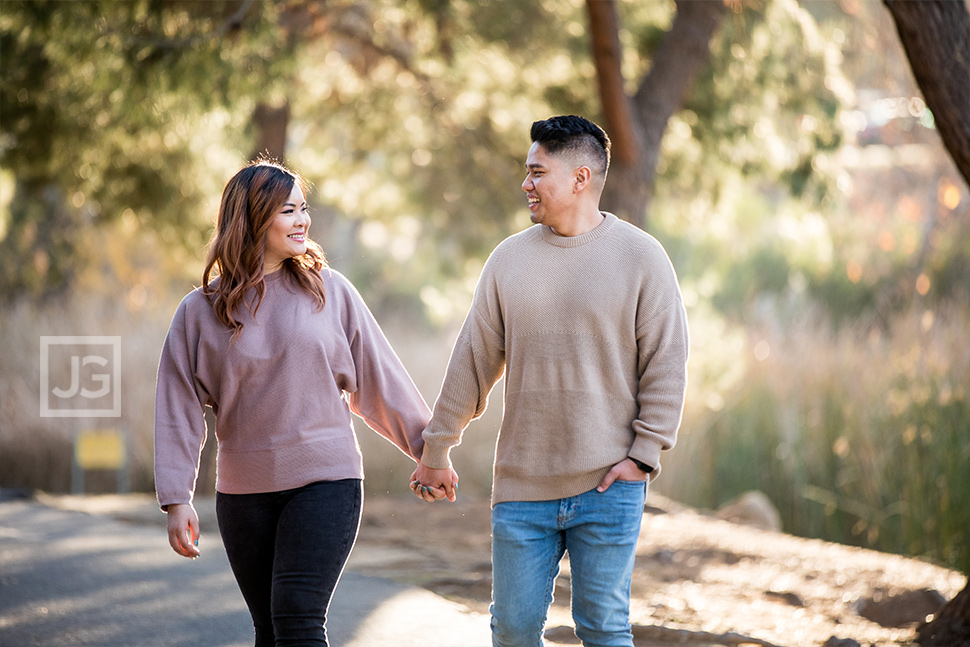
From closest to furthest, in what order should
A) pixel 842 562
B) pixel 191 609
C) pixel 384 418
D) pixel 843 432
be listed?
pixel 384 418, pixel 191 609, pixel 842 562, pixel 843 432

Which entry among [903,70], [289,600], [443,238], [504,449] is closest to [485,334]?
[504,449]

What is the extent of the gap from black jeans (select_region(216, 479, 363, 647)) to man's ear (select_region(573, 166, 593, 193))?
1.14m

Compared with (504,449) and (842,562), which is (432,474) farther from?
(842,562)

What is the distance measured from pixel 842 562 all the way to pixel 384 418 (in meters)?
4.21

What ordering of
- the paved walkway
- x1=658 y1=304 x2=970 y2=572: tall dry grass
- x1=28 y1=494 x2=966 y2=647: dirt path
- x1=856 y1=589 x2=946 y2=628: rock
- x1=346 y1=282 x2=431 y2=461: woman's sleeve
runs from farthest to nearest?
x1=658 y1=304 x2=970 y2=572: tall dry grass
x1=856 y1=589 x2=946 y2=628: rock
x1=28 y1=494 x2=966 y2=647: dirt path
the paved walkway
x1=346 y1=282 x2=431 y2=461: woman's sleeve

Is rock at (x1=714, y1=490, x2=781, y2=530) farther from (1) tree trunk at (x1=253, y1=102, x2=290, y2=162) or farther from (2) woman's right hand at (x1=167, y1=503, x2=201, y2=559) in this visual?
(2) woman's right hand at (x1=167, y1=503, x2=201, y2=559)

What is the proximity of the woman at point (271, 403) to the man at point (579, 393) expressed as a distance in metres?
0.53

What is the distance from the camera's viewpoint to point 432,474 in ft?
11.8

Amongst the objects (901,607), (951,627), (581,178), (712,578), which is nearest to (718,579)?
(712,578)

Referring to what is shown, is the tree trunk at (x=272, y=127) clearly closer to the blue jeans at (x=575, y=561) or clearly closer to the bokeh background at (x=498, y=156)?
the bokeh background at (x=498, y=156)

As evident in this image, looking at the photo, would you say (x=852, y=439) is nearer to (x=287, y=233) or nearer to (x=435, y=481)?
(x=435, y=481)

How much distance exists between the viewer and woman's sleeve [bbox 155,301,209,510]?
346cm

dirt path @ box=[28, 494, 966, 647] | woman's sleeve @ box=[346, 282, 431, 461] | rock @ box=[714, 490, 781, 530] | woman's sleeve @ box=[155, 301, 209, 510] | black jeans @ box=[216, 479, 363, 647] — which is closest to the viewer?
black jeans @ box=[216, 479, 363, 647]

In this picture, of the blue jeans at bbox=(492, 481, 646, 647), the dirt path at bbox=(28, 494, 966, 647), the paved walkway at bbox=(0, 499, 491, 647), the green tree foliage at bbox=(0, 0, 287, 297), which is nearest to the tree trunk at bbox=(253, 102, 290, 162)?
the green tree foliage at bbox=(0, 0, 287, 297)
